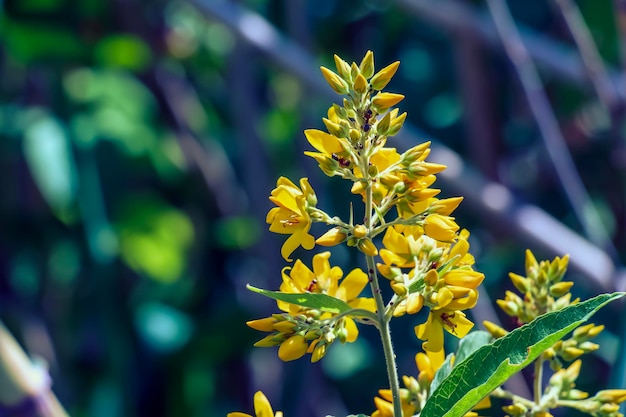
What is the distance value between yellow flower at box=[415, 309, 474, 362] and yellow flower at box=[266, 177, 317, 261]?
7 cm

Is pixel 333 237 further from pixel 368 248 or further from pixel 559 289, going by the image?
pixel 559 289

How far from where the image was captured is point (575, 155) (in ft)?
7.15

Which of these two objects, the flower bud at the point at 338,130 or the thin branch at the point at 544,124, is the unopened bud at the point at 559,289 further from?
the thin branch at the point at 544,124

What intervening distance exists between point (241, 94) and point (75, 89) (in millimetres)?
709

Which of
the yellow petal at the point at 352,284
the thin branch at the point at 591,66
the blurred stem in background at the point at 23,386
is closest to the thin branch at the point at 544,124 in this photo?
the thin branch at the point at 591,66

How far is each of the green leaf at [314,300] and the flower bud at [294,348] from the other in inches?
1.1

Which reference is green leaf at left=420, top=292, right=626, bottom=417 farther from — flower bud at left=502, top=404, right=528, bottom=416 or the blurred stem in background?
the blurred stem in background

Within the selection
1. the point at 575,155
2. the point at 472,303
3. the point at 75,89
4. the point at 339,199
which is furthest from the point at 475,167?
the point at 472,303

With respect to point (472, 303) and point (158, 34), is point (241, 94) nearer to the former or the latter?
point (158, 34)

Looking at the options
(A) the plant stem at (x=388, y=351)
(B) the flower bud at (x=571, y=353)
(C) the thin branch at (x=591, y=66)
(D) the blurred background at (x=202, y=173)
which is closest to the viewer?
(A) the plant stem at (x=388, y=351)

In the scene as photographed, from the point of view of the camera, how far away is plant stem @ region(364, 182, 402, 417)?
0.37m

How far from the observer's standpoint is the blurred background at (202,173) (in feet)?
6.02

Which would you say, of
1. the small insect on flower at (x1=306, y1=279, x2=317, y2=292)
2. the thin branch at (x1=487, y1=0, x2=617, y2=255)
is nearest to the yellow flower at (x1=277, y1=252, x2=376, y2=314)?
the small insect on flower at (x1=306, y1=279, x2=317, y2=292)

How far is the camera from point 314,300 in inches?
15.2
